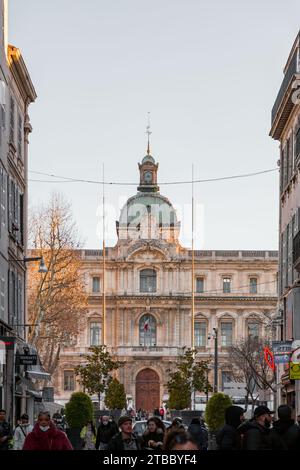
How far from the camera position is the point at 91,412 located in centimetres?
4625

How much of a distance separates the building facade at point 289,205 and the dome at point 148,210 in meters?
76.3

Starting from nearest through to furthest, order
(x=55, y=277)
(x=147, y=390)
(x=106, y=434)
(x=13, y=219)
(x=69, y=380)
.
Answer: (x=106, y=434) < (x=13, y=219) < (x=55, y=277) < (x=69, y=380) < (x=147, y=390)

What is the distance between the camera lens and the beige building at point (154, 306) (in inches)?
5172

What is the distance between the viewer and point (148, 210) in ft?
440

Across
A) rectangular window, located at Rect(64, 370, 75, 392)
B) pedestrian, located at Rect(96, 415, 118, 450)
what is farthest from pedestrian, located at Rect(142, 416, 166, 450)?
rectangular window, located at Rect(64, 370, 75, 392)

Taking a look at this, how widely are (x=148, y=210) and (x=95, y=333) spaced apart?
12.9m

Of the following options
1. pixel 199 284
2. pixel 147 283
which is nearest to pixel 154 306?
pixel 147 283

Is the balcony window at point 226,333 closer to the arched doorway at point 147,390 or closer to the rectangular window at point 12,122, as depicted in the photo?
the arched doorway at point 147,390

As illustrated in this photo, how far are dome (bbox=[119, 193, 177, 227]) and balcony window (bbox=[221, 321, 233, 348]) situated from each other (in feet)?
35.5

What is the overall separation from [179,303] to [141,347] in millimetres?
5542

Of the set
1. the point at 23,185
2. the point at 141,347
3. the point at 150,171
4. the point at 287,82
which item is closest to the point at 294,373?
the point at 287,82

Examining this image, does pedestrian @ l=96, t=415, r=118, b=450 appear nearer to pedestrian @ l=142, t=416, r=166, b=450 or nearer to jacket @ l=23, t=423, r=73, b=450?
pedestrian @ l=142, t=416, r=166, b=450

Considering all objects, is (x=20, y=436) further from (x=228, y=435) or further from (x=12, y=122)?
(x=12, y=122)
